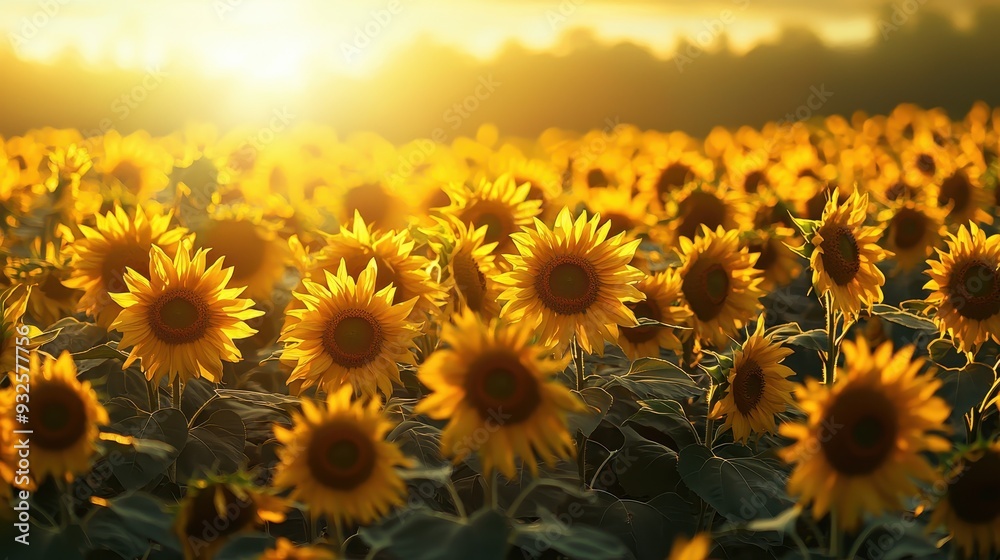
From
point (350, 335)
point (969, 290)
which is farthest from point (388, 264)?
point (969, 290)

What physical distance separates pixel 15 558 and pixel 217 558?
0.60 meters

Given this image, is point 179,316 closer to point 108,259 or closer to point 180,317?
point 180,317

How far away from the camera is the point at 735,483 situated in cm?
322

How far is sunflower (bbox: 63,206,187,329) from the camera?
12.9ft

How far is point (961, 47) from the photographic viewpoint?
2662 centimetres

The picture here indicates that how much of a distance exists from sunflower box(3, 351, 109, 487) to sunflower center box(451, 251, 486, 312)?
1569mm

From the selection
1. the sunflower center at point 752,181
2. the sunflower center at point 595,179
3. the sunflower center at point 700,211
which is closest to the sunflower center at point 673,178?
the sunflower center at point 752,181

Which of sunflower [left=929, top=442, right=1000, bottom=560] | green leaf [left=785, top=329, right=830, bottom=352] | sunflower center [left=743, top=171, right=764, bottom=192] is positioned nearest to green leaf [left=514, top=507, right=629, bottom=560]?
sunflower [left=929, top=442, right=1000, bottom=560]

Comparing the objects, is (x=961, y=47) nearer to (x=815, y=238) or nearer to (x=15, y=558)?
(x=815, y=238)


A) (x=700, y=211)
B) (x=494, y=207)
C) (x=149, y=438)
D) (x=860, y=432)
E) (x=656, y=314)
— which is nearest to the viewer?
(x=860, y=432)

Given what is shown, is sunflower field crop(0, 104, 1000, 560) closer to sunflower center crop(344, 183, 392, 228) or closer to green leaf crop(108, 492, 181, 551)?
green leaf crop(108, 492, 181, 551)

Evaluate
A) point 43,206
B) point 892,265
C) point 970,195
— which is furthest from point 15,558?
point 970,195

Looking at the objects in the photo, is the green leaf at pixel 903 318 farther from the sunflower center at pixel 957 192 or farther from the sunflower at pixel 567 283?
the sunflower center at pixel 957 192

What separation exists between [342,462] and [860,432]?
1.28 m
